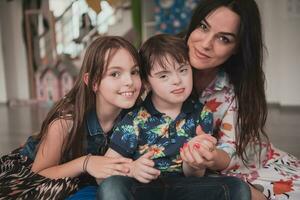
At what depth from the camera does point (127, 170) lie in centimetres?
102

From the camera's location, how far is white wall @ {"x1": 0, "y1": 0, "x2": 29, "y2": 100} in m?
4.69

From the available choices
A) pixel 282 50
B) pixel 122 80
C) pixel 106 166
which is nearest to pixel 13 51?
pixel 282 50

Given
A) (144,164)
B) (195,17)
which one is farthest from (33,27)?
(144,164)

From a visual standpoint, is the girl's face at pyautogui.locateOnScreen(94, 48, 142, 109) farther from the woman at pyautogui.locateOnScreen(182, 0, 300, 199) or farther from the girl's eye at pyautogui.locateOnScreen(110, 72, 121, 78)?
the woman at pyautogui.locateOnScreen(182, 0, 300, 199)

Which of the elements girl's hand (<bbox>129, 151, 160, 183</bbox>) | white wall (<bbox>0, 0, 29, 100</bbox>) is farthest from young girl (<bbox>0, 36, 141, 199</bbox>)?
white wall (<bbox>0, 0, 29, 100</bbox>)

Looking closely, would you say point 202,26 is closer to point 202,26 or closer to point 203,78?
point 202,26

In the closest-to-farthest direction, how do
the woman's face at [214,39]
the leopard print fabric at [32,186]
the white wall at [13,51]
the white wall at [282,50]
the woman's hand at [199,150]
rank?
the woman's hand at [199,150]
the leopard print fabric at [32,186]
the woman's face at [214,39]
the white wall at [282,50]
the white wall at [13,51]

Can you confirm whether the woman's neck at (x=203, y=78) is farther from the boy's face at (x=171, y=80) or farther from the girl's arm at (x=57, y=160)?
the girl's arm at (x=57, y=160)

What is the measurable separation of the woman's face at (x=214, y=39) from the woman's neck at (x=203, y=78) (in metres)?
0.11

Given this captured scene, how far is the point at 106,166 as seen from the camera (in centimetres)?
105

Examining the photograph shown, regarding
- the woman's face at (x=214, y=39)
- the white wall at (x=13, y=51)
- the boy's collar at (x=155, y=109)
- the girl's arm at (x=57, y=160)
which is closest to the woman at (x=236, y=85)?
the woman's face at (x=214, y=39)

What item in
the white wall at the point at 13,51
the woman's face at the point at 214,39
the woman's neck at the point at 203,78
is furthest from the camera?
the white wall at the point at 13,51

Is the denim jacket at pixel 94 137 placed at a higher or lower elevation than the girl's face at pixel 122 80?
lower

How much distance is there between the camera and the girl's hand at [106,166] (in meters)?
A: 1.03
